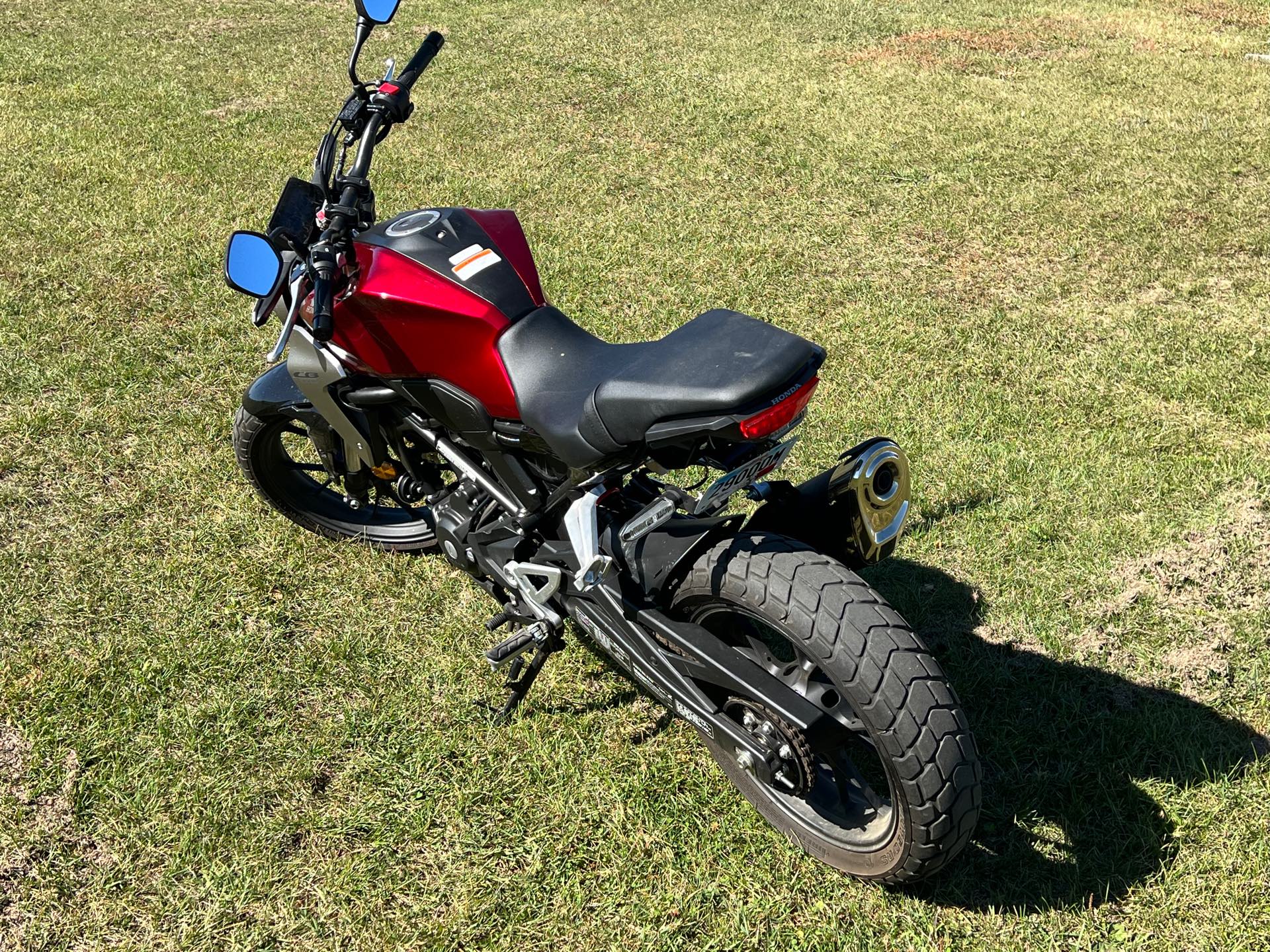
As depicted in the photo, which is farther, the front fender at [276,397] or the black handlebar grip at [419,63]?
the front fender at [276,397]

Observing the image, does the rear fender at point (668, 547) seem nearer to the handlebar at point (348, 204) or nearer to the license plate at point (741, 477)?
the license plate at point (741, 477)

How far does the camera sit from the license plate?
2.57 meters

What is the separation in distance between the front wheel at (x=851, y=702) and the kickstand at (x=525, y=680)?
592mm

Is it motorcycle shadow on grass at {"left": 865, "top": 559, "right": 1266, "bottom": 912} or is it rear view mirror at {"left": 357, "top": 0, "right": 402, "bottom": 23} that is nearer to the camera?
motorcycle shadow on grass at {"left": 865, "top": 559, "right": 1266, "bottom": 912}

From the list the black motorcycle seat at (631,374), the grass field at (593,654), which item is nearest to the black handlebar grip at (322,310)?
the black motorcycle seat at (631,374)

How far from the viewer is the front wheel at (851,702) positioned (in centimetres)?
248

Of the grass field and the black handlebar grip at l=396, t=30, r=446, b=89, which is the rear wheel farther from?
the black handlebar grip at l=396, t=30, r=446, b=89

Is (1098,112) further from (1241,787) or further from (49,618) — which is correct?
(49,618)

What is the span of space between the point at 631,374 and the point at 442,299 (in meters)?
0.68

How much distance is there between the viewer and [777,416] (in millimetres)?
2461

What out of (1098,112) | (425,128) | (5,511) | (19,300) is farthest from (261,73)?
(1098,112)

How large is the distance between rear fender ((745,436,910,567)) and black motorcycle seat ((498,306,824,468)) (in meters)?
0.34

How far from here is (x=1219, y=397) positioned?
15.8 ft

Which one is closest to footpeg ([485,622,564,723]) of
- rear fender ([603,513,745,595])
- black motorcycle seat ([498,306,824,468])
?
rear fender ([603,513,745,595])
